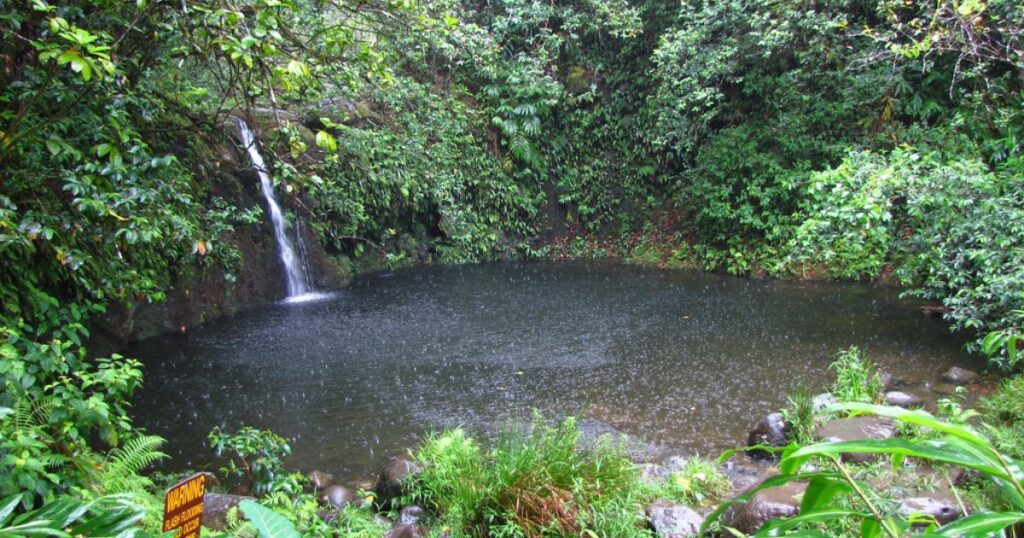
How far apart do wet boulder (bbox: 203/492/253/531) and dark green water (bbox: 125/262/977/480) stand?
54.5 inches

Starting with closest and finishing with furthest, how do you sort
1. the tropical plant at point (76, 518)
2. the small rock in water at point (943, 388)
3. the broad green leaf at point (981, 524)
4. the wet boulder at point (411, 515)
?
the broad green leaf at point (981, 524) < the tropical plant at point (76, 518) < the wet boulder at point (411, 515) < the small rock in water at point (943, 388)

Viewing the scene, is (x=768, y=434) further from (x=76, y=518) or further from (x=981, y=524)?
(x=76, y=518)

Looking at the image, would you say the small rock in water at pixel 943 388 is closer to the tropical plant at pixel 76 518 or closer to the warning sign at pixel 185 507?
the warning sign at pixel 185 507

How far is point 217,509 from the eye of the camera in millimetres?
3371

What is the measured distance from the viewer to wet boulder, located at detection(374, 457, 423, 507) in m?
4.10

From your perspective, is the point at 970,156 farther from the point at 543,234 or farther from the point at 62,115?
the point at 62,115

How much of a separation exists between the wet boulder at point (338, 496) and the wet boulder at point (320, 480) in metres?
0.15

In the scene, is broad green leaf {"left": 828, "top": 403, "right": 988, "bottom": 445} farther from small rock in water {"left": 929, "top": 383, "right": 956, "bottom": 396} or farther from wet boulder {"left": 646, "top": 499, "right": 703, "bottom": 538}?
small rock in water {"left": 929, "top": 383, "right": 956, "bottom": 396}

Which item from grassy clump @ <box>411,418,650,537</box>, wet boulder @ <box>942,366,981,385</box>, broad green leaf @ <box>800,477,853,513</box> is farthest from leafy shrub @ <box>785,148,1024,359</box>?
broad green leaf @ <box>800,477,853,513</box>

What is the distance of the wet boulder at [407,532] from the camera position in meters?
3.44

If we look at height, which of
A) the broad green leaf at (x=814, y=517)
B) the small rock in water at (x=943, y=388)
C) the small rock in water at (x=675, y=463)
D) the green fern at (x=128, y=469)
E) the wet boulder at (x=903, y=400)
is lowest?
the small rock in water at (x=943, y=388)

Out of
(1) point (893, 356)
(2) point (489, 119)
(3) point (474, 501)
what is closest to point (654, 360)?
(1) point (893, 356)

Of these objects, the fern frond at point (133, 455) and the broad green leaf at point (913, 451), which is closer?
the broad green leaf at point (913, 451)

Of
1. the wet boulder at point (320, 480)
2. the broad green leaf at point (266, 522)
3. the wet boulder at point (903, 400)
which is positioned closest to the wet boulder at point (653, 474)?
the wet boulder at point (320, 480)
